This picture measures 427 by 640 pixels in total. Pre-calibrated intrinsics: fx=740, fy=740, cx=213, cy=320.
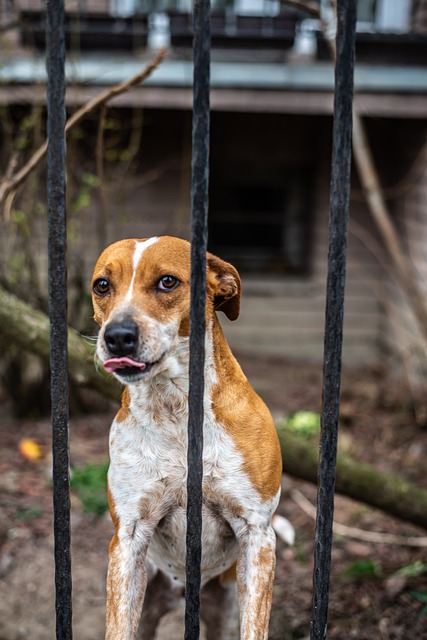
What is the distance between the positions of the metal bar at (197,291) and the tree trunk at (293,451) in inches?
59.3

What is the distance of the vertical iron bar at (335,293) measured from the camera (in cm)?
154

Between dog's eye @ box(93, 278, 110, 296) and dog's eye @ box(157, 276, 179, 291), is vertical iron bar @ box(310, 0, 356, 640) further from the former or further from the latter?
dog's eye @ box(93, 278, 110, 296)

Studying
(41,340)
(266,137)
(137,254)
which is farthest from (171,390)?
(266,137)

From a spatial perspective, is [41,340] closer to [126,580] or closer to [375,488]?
[126,580]

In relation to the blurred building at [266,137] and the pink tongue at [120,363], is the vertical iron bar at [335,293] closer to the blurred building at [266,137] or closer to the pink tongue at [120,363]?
the pink tongue at [120,363]

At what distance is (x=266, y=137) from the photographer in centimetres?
852

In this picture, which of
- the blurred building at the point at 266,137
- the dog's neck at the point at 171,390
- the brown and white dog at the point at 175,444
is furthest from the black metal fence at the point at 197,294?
the blurred building at the point at 266,137

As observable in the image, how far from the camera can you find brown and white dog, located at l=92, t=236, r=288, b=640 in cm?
189

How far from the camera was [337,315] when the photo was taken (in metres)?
1.61

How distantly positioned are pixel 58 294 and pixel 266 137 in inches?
286

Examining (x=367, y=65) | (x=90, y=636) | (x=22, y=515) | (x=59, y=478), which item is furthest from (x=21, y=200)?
(x=59, y=478)

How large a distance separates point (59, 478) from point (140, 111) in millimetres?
5922

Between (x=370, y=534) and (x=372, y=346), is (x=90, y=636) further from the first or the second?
(x=372, y=346)

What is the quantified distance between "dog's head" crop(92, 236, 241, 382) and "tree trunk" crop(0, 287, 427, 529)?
1.20 m
